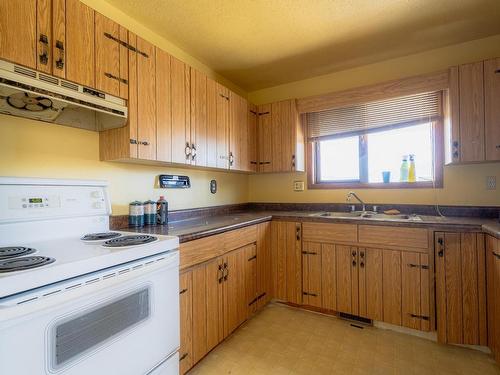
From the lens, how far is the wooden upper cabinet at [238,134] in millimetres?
2527

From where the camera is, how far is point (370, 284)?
2082mm

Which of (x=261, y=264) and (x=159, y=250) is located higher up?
(x=159, y=250)

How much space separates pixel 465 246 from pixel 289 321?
1.46 m

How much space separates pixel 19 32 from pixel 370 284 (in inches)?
105

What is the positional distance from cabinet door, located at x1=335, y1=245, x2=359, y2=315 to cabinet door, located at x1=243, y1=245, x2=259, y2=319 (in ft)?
2.36

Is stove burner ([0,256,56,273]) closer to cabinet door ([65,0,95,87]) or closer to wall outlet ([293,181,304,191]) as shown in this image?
cabinet door ([65,0,95,87])

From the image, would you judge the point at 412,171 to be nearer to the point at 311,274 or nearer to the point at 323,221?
the point at 323,221

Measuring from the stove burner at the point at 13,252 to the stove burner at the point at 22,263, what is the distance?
7 cm

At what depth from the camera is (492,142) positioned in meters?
1.90

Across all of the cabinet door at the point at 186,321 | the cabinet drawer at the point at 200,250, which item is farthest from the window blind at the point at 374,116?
the cabinet door at the point at 186,321

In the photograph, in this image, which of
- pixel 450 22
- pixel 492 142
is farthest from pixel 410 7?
pixel 492 142

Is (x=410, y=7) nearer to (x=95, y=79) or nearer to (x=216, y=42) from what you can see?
(x=216, y=42)

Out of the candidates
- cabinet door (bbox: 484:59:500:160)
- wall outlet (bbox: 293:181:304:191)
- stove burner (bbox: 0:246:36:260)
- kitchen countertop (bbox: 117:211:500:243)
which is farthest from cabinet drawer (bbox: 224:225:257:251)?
cabinet door (bbox: 484:59:500:160)

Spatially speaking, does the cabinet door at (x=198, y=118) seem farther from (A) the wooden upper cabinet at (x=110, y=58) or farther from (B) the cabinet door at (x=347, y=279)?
(B) the cabinet door at (x=347, y=279)
